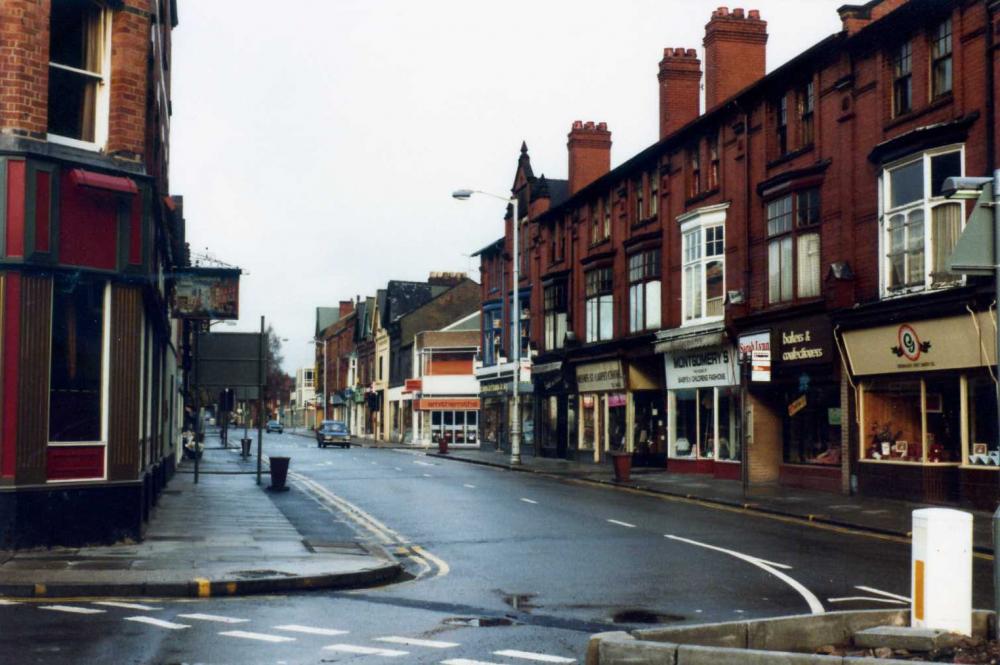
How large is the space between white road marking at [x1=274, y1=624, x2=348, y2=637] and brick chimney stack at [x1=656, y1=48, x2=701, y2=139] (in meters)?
30.7

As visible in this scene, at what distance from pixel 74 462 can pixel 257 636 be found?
6.94 meters

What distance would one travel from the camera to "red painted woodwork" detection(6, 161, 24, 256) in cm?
1496

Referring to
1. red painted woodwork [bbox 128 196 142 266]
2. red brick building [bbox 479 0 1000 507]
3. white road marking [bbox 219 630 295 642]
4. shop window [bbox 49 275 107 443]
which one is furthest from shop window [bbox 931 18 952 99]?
white road marking [bbox 219 630 295 642]

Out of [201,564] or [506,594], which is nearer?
[506,594]

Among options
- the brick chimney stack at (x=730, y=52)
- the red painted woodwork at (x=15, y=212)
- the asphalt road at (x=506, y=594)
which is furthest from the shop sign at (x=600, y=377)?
the red painted woodwork at (x=15, y=212)

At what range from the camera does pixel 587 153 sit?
48.9 m

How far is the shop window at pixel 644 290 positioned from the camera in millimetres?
37812

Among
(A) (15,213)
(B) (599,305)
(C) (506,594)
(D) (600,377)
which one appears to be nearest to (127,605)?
(C) (506,594)

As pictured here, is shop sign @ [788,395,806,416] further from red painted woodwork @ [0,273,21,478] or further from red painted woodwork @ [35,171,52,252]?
red painted woodwork @ [0,273,21,478]

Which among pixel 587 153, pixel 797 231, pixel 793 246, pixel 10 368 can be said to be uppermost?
pixel 587 153

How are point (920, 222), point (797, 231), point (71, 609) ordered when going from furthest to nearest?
point (797, 231)
point (920, 222)
point (71, 609)

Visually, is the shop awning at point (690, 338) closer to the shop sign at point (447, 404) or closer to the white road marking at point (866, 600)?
the white road marking at point (866, 600)

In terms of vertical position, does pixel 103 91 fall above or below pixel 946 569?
above

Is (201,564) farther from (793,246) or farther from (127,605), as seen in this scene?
(793,246)
